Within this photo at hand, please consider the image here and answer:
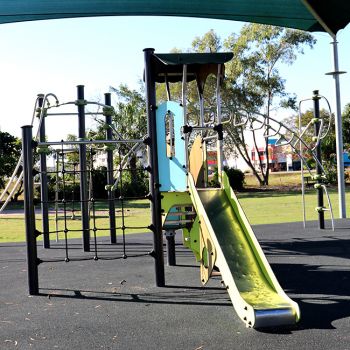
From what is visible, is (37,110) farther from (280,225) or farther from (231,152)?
(231,152)

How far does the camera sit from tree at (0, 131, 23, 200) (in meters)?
23.0

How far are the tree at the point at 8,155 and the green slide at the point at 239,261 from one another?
773 inches

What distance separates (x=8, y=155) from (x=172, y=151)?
65.8ft

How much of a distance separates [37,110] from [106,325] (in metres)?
5.03

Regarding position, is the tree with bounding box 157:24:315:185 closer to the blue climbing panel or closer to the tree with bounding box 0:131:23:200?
the tree with bounding box 0:131:23:200

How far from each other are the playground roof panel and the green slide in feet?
4.11

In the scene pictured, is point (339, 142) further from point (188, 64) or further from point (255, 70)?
point (255, 70)

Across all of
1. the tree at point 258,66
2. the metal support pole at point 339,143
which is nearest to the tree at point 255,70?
the tree at point 258,66

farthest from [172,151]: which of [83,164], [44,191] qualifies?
[44,191]

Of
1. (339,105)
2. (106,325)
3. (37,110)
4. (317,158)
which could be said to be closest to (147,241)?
(37,110)

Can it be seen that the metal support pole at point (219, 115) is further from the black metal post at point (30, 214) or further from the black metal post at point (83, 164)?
the black metal post at point (83, 164)

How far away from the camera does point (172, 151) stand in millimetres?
5633

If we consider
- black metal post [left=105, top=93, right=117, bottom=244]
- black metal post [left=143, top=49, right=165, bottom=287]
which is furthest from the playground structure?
black metal post [left=105, top=93, right=117, bottom=244]

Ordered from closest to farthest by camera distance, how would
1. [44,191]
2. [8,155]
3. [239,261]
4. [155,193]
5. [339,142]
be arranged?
[239,261] < [155,193] < [44,191] < [339,142] < [8,155]
